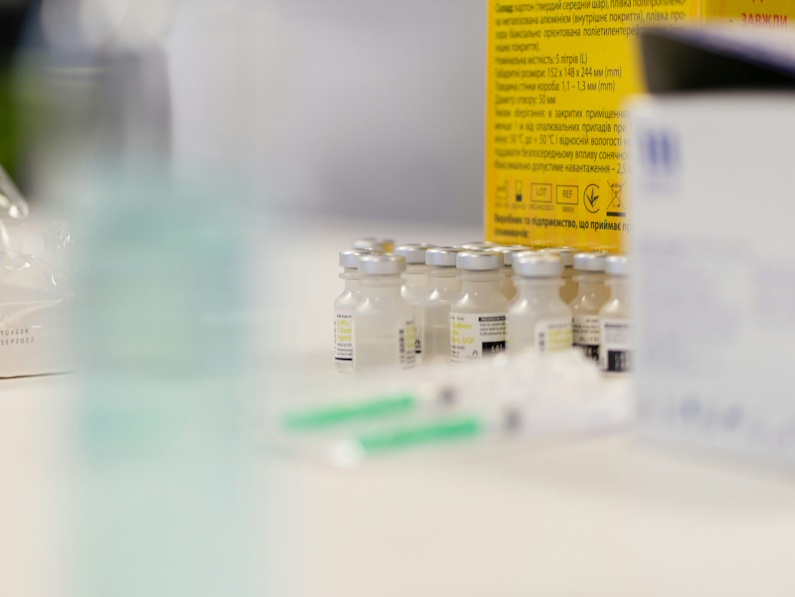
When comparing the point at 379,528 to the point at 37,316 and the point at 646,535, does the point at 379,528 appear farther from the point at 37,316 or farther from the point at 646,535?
the point at 37,316

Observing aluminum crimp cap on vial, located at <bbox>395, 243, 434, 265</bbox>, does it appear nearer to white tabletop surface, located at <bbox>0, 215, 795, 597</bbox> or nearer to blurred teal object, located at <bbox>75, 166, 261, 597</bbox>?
white tabletop surface, located at <bbox>0, 215, 795, 597</bbox>

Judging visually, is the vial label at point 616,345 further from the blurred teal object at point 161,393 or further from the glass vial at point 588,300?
the blurred teal object at point 161,393

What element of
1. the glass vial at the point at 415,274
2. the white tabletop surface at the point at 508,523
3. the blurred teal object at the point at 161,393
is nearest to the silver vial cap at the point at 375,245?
the glass vial at the point at 415,274

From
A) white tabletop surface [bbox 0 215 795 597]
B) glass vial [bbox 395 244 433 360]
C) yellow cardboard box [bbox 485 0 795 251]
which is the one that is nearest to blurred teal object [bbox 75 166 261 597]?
white tabletop surface [bbox 0 215 795 597]

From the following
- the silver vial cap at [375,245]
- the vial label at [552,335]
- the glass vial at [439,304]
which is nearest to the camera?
A: the vial label at [552,335]

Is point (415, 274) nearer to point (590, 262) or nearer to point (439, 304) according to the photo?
point (439, 304)

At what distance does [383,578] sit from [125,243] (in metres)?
0.20

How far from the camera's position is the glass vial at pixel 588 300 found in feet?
2.70

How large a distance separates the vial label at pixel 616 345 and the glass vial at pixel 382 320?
149mm

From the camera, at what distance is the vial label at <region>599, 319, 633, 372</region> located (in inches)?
31.4

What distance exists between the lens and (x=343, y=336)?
2.89 feet

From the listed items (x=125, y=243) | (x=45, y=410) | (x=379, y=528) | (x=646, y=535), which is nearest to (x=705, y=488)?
(x=646, y=535)

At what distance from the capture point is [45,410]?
81cm

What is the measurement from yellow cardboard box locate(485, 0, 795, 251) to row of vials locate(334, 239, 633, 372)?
10 centimetres
